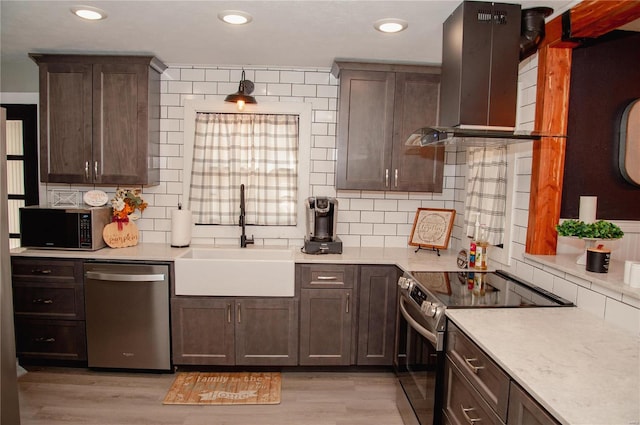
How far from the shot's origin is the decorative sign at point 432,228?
10.7 ft

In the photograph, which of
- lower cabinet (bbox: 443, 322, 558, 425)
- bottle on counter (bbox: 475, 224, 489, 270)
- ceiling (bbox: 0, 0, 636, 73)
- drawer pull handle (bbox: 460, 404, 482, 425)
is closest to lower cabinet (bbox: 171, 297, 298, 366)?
bottle on counter (bbox: 475, 224, 489, 270)

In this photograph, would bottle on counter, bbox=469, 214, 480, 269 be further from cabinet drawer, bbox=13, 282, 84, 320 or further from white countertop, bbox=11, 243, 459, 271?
cabinet drawer, bbox=13, 282, 84, 320

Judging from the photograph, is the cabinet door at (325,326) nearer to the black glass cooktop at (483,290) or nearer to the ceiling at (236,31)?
the black glass cooktop at (483,290)

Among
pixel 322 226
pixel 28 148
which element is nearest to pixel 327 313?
pixel 322 226

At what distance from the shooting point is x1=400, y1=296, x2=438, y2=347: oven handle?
1.92m

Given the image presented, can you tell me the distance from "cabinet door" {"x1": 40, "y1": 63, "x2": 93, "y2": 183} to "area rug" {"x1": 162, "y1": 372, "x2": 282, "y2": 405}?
1.72 m

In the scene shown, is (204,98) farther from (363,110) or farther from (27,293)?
(27,293)


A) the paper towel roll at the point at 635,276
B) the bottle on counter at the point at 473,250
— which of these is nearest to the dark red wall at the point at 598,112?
the bottle on counter at the point at 473,250

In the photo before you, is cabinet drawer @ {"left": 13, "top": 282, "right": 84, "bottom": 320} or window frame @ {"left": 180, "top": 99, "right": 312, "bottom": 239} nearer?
cabinet drawer @ {"left": 13, "top": 282, "right": 84, "bottom": 320}

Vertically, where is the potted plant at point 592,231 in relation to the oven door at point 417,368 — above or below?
above

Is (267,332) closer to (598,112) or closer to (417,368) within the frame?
(417,368)

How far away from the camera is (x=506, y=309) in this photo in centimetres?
190

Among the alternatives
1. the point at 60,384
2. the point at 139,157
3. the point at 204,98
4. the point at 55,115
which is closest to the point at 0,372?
the point at 60,384

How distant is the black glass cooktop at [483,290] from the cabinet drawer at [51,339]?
2443 mm
